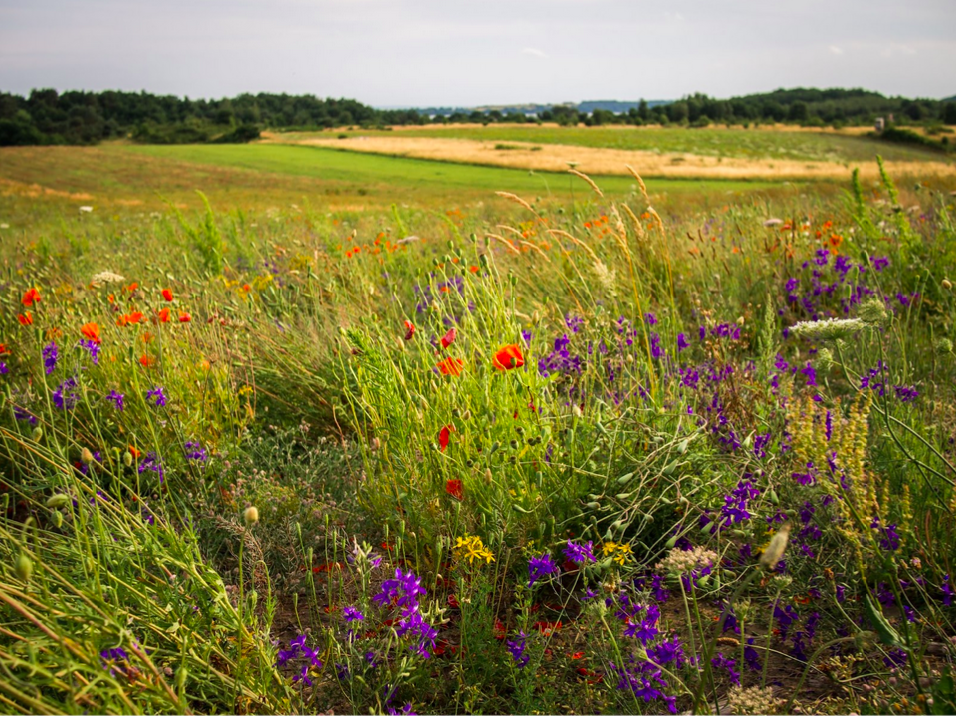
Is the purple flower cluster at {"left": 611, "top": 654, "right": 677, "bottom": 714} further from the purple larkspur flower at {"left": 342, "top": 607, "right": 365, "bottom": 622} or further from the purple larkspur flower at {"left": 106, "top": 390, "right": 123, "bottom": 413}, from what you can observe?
the purple larkspur flower at {"left": 106, "top": 390, "right": 123, "bottom": 413}

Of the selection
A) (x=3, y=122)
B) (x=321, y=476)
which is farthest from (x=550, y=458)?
(x=3, y=122)

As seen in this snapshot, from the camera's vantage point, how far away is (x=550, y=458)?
1985 mm

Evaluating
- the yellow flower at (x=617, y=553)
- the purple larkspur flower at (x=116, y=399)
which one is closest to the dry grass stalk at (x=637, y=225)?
the yellow flower at (x=617, y=553)

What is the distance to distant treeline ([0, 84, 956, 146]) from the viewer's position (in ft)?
109

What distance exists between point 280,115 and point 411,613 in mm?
67000

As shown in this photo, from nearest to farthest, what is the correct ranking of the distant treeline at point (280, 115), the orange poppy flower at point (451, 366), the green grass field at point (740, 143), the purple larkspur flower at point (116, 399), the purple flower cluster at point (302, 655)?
1. the purple flower cluster at point (302, 655)
2. the orange poppy flower at point (451, 366)
3. the purple larkspur flower at point (116, 399)
4. the green grass field at point (740, 143)
5. the distant treeline at point (280, 115)

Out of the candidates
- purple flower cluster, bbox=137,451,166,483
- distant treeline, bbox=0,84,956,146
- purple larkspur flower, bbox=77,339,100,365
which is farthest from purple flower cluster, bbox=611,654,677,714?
distant treeline, bbox=0,84,956,146

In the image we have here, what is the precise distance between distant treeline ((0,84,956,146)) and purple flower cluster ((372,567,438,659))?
35002 mm

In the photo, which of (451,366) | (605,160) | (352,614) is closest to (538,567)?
(352,614)

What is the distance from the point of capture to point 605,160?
25.8m

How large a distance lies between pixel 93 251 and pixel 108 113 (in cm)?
4580

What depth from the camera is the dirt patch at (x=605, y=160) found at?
61.5 feet

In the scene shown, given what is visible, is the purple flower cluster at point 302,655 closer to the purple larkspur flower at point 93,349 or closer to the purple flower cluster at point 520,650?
the purple flower cluster at point 520,650

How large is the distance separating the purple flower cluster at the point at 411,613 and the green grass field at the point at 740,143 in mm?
23600
